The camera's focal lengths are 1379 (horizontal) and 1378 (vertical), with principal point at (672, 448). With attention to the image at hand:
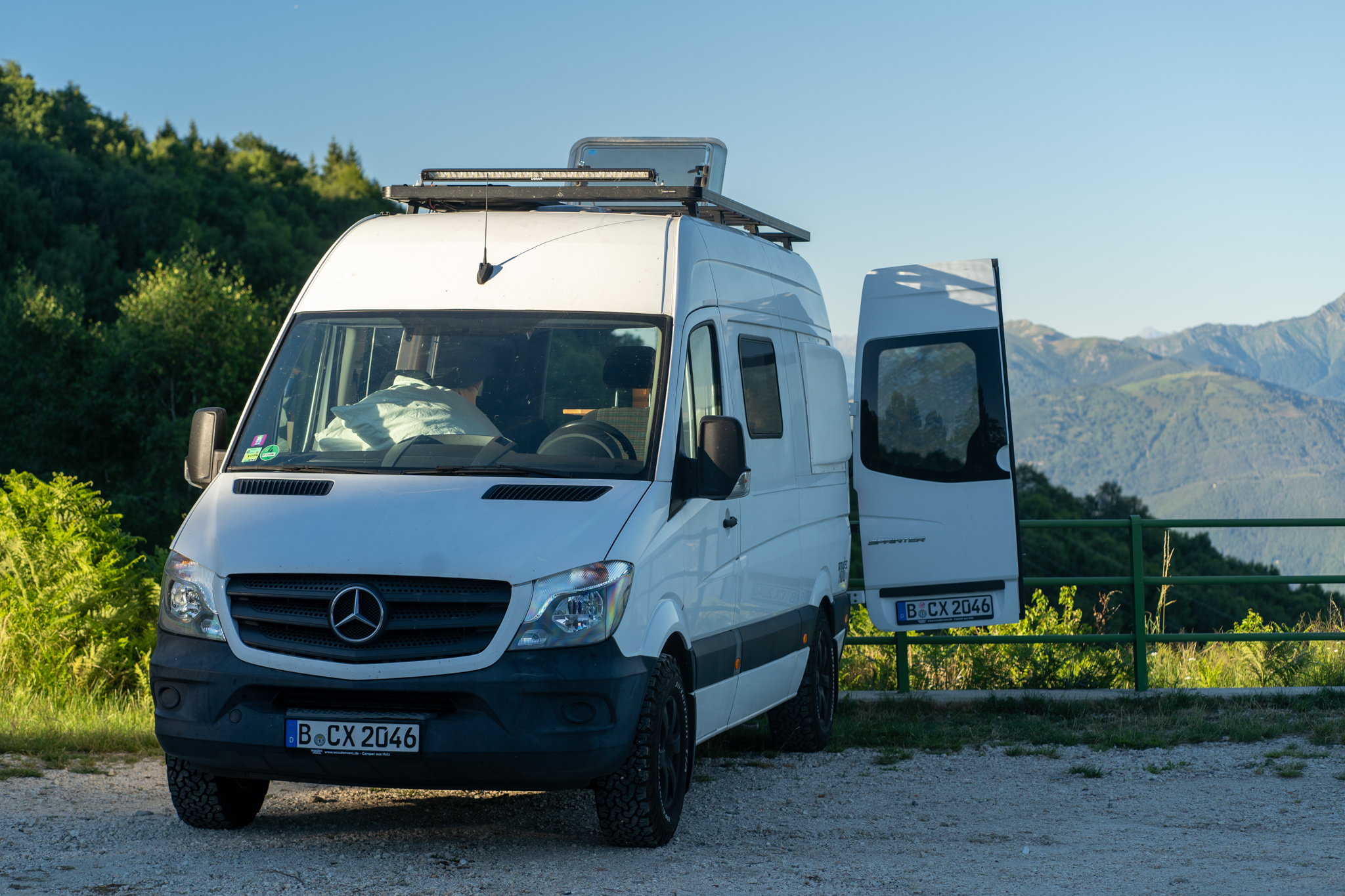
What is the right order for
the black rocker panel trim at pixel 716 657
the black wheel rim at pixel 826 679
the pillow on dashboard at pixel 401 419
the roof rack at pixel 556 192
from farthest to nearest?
the black wheel rim at pixel 826 679 < the roof rack at pixel 556 192 < the black rocker panel trim at pixel 716 657 < the pillow on dashboard at pixel 401 419

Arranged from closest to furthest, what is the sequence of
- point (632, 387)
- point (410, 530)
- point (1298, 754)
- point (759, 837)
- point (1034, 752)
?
point (410, 530)
point (632, 387)
point (759, 837)
point (1298, 754)
point (1034, 752)

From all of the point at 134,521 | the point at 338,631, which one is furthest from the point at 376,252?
the point at 134,521

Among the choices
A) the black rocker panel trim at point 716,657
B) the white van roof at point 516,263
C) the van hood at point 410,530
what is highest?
the white van roof at point 516,263

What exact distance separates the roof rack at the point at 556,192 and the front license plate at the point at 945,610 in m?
3.29

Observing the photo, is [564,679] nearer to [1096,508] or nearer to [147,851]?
[147,851]

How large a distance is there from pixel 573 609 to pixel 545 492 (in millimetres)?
572

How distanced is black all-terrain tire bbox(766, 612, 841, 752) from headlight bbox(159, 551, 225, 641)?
3985 mm

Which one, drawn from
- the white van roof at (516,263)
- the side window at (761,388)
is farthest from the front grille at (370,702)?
the side window at (761,388)

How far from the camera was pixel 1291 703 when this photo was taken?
9984mm

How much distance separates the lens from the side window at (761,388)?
7145 mm

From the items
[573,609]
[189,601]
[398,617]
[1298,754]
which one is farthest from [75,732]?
[1298,754]

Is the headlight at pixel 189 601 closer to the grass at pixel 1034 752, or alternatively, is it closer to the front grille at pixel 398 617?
the front grille at pixel 398 617

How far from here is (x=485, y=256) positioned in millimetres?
6574

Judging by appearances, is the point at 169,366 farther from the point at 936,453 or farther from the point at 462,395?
the point at 462,395
